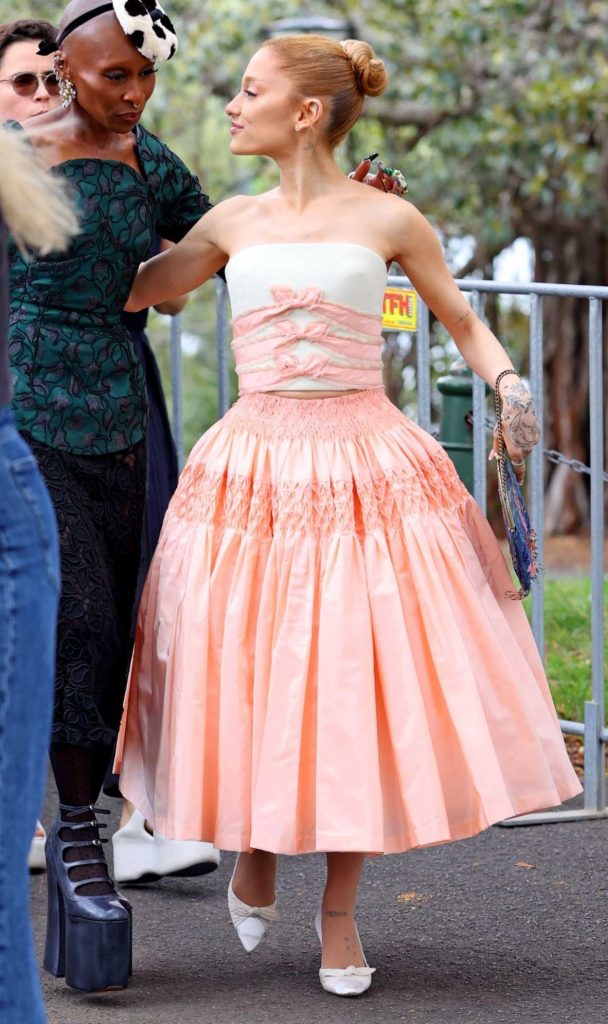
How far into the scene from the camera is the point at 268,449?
3455mm

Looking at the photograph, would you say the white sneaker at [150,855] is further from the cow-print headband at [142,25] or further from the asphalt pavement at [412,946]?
the cow-print headband at [142,25]

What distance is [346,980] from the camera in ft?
11.3

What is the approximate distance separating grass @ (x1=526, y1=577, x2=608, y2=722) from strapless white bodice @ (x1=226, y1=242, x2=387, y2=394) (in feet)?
7.89

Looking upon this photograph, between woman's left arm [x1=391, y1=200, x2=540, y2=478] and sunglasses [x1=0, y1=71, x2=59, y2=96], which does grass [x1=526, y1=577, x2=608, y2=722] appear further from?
sunglasses [x1=0, y1=71, x2=59, y2=96]

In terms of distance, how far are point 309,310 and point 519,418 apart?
1.59 ft

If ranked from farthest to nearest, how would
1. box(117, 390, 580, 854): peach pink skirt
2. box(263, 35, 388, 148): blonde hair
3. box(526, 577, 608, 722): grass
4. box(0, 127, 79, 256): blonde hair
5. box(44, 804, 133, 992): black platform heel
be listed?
box(526, 577, 608, 722): grass → box(263, 35, 388, 148): blonde hair → box(44, 804, 133, 992): black platform heel → box(117, 390, 580, 854): peach pink skirt → box(0, 127, 79, 256): blonde hair

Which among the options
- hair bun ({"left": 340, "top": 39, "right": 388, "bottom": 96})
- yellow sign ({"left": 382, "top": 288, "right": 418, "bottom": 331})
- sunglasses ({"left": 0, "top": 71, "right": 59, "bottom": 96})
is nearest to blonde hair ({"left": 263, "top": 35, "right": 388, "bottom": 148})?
hair bun ({"left": 340, "top": 39, "right": 388, "bottom": 96})

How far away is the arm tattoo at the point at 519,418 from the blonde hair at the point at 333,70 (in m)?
0.67

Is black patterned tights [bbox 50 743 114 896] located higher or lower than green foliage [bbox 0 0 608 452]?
lower

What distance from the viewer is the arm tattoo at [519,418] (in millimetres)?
3445

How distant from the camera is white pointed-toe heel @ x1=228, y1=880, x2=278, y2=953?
3.55 metres

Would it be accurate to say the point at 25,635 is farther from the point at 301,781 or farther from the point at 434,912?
the point at 434,912

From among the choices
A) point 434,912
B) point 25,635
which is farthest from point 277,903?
point 25,635

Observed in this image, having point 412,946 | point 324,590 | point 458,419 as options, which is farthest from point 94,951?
point 458,419
